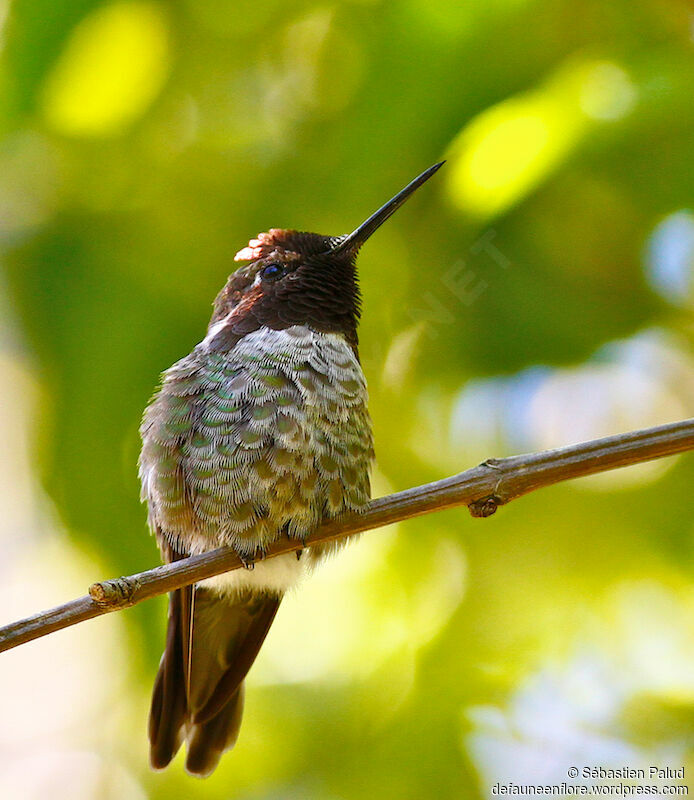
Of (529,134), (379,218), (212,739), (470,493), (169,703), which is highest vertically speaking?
(529,134)

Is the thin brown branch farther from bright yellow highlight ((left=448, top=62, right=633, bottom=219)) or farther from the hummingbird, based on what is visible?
bright yellow highlight ((left=448, top=62, right=633, bottom=219))

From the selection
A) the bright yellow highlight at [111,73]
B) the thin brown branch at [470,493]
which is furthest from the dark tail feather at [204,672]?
the bright yellow highlight at [111,73]

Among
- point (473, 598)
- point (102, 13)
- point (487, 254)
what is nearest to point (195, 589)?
point (473, 598)

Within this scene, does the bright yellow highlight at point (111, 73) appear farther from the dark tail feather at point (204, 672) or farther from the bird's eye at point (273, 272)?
the dark tail feather at point (204, 672)

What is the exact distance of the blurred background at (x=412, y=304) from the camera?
3539mm

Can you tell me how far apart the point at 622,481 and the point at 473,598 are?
2.49 ft

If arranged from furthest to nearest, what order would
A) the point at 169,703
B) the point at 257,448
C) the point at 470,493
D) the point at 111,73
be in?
the point at 111,73 < the point at 169,703 < the point at 257,448 < the point at 470,493

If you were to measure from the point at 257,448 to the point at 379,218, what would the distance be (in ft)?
3.11

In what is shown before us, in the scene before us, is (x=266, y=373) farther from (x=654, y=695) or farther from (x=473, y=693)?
(x=654, y=695)

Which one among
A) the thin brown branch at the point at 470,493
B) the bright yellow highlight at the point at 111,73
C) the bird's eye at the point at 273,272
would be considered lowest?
the thin brown branch at the point at 470,493

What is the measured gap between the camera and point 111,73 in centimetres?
381

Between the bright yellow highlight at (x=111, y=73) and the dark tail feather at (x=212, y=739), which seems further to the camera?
the bright yellow highlight at (x=111, y=73)

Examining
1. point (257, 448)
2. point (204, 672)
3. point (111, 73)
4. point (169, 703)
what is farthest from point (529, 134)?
point (169, 703)

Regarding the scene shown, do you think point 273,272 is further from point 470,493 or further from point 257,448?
point 470,493
